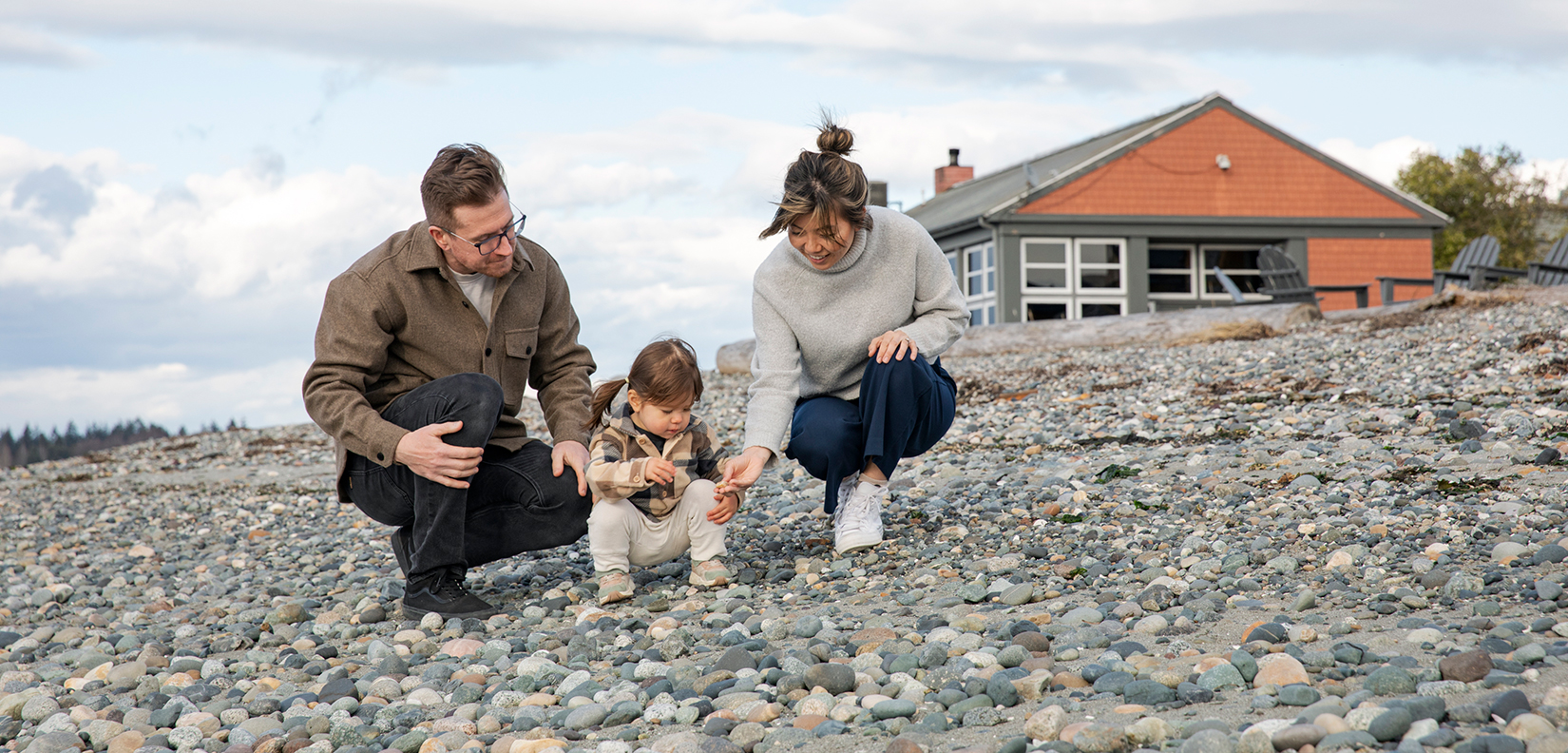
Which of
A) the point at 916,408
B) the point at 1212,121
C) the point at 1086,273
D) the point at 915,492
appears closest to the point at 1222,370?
the point at 915,492

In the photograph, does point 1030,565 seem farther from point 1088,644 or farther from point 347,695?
point 347,695

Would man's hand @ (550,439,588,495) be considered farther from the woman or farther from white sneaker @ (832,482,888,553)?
white sneaker @ (832,482,888,553)

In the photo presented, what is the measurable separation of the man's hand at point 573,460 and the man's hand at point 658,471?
31cm

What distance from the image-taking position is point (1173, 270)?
22000 mm

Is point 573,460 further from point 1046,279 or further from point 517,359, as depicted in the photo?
point 1046,279

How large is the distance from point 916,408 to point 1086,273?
18321 mm

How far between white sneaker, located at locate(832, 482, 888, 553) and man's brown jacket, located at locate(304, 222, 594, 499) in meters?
0.92

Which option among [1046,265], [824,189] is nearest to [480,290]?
[824,189]

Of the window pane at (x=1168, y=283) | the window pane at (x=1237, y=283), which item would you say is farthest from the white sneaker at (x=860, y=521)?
the window pane at (x=1237, y=283)

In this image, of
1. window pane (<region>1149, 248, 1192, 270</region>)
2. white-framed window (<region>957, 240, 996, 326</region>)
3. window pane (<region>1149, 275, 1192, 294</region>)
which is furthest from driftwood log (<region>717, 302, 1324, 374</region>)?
window pane (<region>1149, 248, 1192, 270</region>)

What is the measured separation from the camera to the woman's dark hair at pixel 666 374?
3.33m

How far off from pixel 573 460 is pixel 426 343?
0.60m

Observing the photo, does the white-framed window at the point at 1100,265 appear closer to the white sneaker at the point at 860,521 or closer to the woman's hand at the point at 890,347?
the white sneaker at the point at 860,521

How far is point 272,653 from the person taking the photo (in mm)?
3320
